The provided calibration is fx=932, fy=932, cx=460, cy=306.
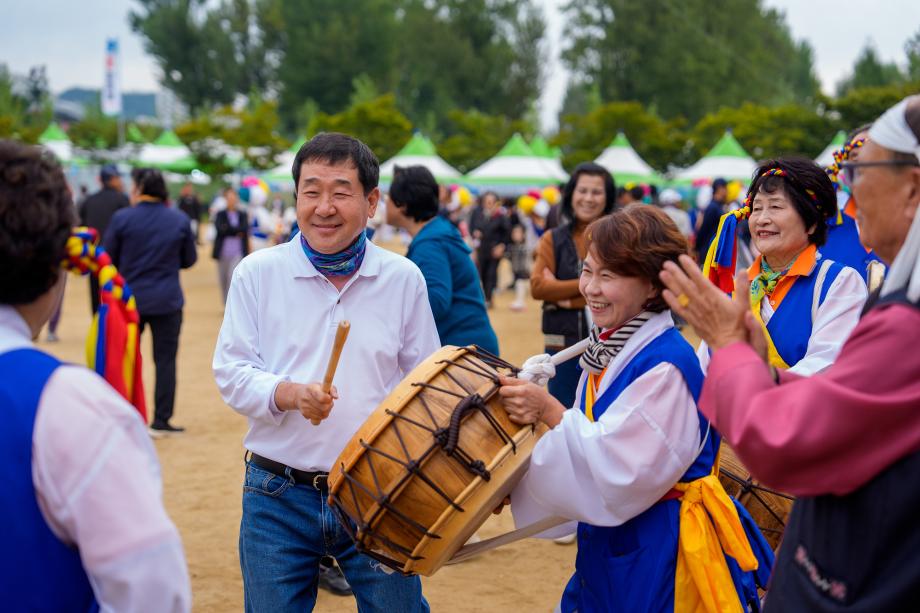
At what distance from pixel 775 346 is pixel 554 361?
50.8 inches

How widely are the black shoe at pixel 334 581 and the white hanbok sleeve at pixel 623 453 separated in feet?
9.50

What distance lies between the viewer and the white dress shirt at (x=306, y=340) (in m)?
3.06

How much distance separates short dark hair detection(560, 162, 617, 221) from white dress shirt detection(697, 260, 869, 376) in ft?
7.60

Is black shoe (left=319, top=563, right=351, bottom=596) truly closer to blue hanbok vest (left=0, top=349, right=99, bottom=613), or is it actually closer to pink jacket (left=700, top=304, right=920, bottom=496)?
blue hanbok vest (left=0, top=349, right=99, bottom=613)

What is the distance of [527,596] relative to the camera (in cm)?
520

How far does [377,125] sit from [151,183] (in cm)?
3091

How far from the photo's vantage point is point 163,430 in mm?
8617

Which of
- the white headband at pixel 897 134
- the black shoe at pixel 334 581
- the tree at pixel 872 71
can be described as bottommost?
the black shoe at pixel 334 581

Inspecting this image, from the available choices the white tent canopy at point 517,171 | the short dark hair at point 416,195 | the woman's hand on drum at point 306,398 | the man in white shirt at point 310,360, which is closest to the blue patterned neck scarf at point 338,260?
the man in white shirt at point 310,360

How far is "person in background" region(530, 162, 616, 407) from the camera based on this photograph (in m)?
5.80

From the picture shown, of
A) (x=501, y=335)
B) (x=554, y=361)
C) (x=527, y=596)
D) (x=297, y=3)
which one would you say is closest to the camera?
(x=554, y=361)

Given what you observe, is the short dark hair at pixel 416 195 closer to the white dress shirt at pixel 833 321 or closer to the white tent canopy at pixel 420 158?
the white dress shirt at pixel 833 321

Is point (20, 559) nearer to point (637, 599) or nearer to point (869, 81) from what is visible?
point (637, 599)

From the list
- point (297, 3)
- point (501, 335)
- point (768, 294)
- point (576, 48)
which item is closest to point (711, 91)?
point (576, 48)
